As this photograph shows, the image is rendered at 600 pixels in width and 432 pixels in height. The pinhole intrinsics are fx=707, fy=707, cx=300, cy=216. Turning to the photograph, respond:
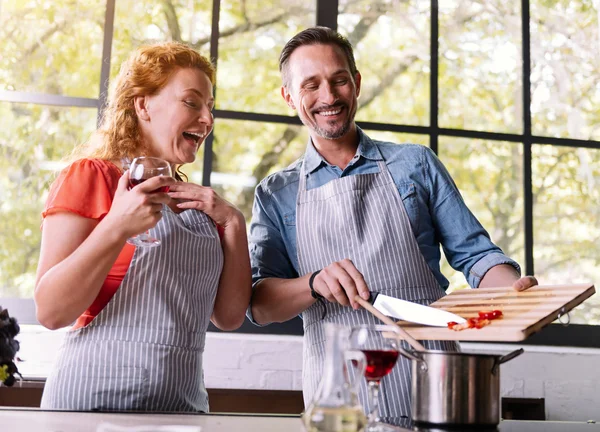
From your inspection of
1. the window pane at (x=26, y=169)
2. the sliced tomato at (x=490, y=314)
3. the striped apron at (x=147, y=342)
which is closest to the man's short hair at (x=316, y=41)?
the striped apron at (x=147, y=342)

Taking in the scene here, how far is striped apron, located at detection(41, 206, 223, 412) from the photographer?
1493 mm

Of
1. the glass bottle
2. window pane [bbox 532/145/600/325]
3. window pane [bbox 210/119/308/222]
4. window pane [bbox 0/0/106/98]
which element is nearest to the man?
the glass bottle

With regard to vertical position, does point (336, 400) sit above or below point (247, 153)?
below

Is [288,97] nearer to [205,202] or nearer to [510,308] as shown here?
[205,202]

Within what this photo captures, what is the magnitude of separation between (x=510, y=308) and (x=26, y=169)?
7.46ft

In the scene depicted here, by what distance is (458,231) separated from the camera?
2.01 m

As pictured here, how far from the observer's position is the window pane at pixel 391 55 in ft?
11.1

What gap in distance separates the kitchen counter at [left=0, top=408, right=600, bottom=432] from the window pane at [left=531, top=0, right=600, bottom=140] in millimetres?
2402

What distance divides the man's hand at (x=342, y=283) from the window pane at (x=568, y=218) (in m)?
1.98

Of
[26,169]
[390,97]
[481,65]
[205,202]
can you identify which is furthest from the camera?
[481,65]

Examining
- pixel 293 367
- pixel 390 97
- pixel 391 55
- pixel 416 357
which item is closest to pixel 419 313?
pixel 416 357

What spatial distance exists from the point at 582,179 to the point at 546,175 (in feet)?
0.66

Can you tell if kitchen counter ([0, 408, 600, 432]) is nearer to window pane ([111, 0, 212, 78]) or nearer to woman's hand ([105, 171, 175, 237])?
woman's hand ([105, 171, 175, 237])

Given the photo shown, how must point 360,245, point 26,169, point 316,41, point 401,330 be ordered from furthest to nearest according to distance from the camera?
point 26,169 → point 316,41 → point 360,245 → point 401,330
